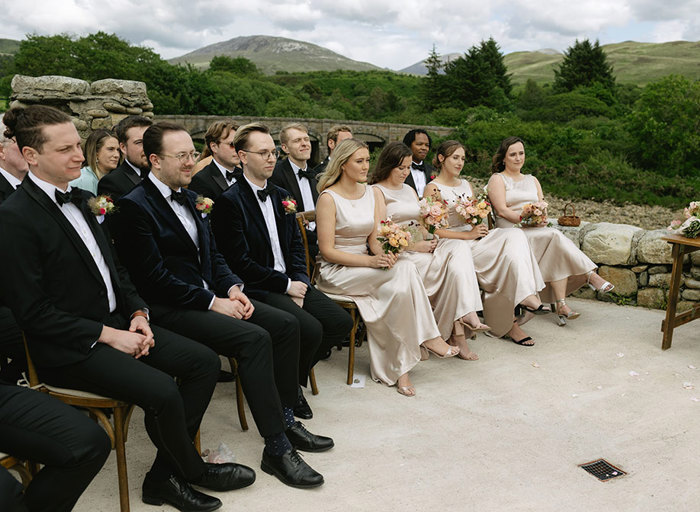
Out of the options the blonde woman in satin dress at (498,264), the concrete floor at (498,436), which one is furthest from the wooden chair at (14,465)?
the blonde woman in satin dress at (498,264)

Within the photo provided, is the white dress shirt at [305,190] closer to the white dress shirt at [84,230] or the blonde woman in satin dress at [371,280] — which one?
the blonde woman in satin dress at [371,280]

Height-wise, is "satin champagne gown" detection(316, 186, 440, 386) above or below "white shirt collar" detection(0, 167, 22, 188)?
below

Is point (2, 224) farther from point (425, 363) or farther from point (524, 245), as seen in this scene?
point (524, 245)

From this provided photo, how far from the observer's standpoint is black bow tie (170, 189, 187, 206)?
3.08 metres

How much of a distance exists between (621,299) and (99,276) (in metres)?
5.36

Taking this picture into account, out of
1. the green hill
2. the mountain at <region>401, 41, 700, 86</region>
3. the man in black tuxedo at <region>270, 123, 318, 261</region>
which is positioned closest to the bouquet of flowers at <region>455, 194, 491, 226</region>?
the man in black tuxedo at <region>270, 123, 318, 261</region>

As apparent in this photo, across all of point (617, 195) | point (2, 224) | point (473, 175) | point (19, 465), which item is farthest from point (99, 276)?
point (473, 175)

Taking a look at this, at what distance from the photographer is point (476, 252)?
201 inches

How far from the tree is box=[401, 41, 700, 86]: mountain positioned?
22.0 meters

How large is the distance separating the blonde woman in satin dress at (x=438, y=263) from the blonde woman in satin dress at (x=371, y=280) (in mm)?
370

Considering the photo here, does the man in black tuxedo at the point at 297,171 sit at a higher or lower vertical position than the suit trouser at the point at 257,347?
higher

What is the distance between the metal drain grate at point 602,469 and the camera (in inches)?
117

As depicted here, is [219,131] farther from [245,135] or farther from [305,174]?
[245,135]

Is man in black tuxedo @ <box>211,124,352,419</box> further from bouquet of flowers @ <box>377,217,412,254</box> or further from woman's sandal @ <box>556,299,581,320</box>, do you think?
woman's sandal @ <box>556,299,581,320</box>
